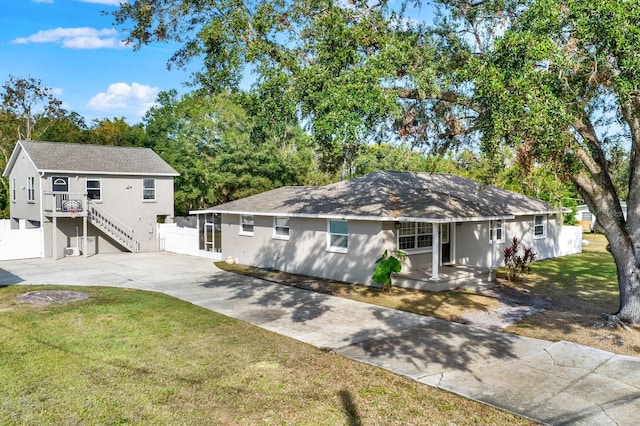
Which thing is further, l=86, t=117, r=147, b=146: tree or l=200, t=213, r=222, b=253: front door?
l=86, t=117, r=147, b=146: tree

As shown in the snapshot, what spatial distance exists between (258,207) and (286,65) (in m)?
9.64

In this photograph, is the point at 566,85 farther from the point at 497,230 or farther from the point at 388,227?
the point at 497,230

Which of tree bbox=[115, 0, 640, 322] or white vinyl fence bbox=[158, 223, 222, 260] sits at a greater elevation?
tree bbox=[115, 0, 640, 322]

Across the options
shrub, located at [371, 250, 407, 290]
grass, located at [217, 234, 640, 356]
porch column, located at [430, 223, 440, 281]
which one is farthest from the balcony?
porch column, located at [430, 223, 440, 281]

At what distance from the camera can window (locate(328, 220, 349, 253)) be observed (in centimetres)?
1623

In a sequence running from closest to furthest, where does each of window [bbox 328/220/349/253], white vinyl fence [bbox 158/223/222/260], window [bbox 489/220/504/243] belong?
window [bbox 328/220/349/253] → window [bbox 489/220/504/243] → white vinyl fence [bbox 158/223/222/260]

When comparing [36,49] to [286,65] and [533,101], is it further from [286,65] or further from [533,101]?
[533,101]

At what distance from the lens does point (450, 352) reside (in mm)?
8422

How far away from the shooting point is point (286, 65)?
10898 millimetres

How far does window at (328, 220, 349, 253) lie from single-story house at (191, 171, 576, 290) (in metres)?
0.04

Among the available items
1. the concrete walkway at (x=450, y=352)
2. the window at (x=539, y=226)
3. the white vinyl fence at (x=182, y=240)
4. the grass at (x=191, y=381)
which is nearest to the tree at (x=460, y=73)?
the concrete walkway at (x=450, y=352)

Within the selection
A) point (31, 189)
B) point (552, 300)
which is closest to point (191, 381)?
point (552, 300)

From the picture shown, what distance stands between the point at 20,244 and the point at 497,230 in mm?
22232

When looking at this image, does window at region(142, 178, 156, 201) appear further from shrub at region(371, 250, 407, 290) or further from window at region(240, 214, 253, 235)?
shrub at region(371, 250, 407, 290)
